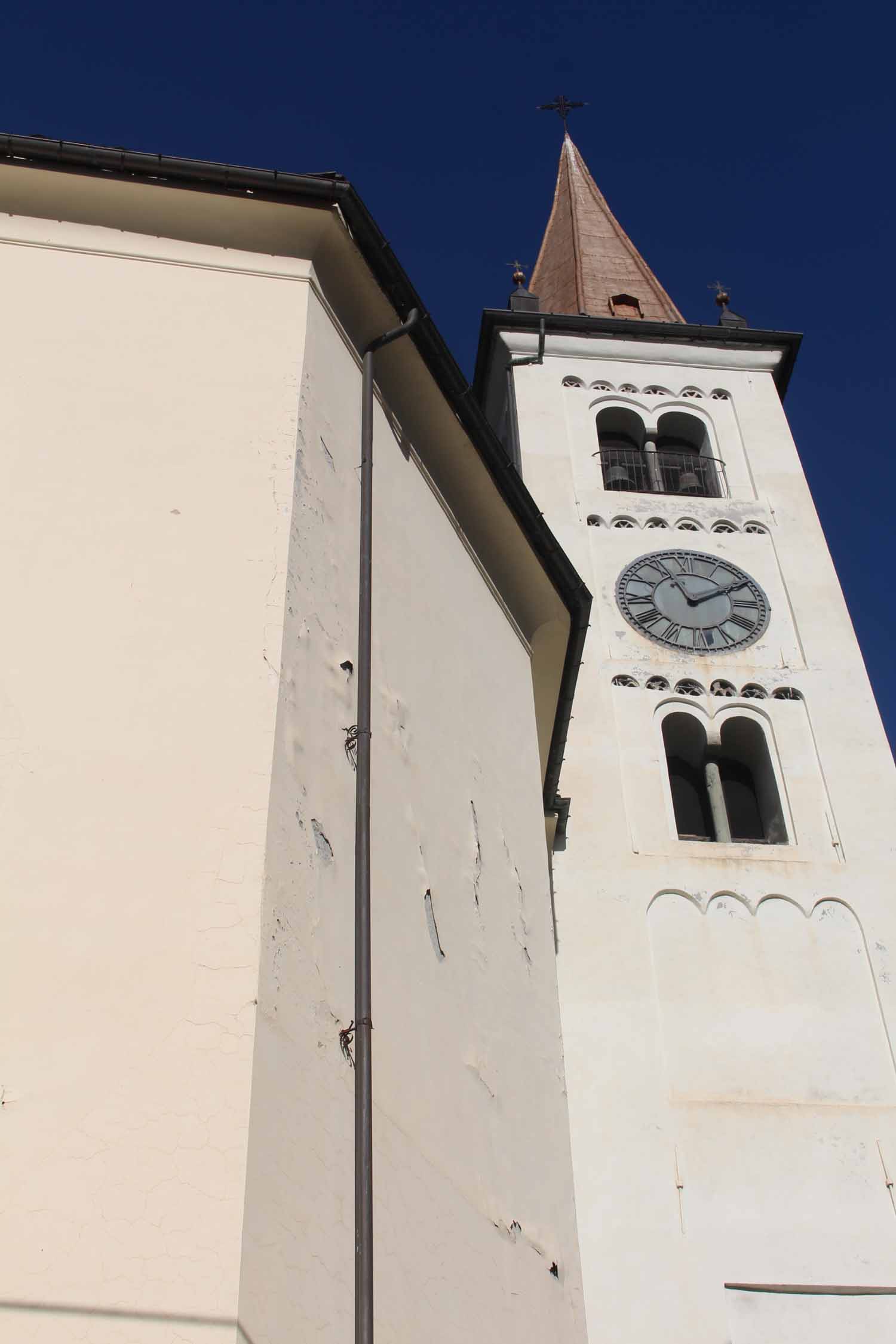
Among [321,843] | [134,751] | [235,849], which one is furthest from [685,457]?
[235,849]

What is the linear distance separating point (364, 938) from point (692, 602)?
13056mm

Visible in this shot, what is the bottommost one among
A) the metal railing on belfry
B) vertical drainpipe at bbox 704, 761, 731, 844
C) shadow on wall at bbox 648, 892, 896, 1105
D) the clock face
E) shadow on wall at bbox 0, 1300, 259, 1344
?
shadow on wall at bbox 0, 1300, 259, 1344

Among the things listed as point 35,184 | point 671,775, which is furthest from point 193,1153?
point 671,775

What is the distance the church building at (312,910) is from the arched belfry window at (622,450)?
7.26 metres

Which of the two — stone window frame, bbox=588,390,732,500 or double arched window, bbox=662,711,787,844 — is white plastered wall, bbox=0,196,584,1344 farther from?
stone window frame, bbox=588,390,732,500

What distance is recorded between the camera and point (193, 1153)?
381cm

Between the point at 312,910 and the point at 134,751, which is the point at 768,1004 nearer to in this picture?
the point at 312,910

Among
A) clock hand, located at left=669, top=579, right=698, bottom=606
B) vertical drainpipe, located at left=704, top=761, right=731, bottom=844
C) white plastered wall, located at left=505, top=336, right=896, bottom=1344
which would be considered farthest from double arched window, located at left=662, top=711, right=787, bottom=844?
clock hand, located at left=669, top=579, right=698, bottom=606

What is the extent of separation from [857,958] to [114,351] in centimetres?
974

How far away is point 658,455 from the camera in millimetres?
20094

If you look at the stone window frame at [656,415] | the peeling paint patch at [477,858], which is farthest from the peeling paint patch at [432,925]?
the stone window frame at [656,415]

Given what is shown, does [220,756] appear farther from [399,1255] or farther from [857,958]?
[857,958]

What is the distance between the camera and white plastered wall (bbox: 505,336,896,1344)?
38.1 ft

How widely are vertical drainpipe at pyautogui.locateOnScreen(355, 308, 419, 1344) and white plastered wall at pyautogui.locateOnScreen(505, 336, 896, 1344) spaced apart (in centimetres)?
704
